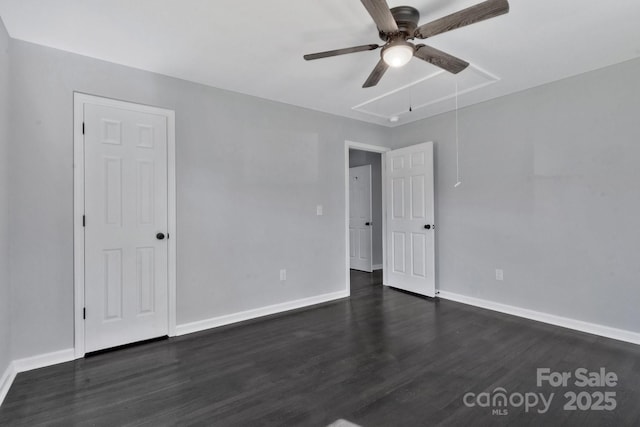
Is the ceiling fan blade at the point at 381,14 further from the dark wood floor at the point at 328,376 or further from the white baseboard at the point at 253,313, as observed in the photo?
the white baseboard at the point at 253,313

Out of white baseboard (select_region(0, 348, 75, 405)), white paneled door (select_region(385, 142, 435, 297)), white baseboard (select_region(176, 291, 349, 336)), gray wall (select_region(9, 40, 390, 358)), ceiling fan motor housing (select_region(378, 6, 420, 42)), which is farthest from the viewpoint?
white paneled door (select_region(385, 142, 435, 297))

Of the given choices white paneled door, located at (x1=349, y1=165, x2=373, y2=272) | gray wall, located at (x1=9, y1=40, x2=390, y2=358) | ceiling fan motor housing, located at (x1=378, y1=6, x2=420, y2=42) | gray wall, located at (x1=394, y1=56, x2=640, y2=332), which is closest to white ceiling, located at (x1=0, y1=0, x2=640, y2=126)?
ceiling fan motor housing, located at (x1=378, y1=6, x2=420, y2=42)

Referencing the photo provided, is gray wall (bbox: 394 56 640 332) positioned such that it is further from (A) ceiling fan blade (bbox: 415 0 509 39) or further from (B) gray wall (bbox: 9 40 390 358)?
(A) ceiling fan blade (bbox: 415 0 509 39)

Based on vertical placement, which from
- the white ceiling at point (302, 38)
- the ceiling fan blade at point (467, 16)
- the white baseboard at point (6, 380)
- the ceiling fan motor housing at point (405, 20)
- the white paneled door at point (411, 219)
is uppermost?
the white ceiling at point (302, 38)

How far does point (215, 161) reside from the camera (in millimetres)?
3279

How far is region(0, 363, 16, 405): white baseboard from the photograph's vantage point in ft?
6.67

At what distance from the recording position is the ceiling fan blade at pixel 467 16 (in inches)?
64.3

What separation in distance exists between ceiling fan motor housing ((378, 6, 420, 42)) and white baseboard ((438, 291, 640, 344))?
3.11 metres

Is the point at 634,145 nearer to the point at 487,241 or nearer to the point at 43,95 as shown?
the point at 487,241

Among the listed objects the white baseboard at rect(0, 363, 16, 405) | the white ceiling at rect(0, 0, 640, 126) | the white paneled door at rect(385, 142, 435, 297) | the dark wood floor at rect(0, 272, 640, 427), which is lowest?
the dark wood floor at rect(0, 272, 640, 427)

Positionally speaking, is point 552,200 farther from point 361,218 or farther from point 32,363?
point 32,363

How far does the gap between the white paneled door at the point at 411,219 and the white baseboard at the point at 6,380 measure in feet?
13.4

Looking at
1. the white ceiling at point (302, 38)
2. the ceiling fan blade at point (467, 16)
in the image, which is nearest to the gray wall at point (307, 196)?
the white ceiling at point (302, 38)

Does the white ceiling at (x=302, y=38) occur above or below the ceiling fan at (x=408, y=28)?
above
